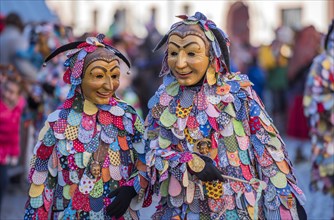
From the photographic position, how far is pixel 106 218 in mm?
5156

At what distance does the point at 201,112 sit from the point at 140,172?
53 cm

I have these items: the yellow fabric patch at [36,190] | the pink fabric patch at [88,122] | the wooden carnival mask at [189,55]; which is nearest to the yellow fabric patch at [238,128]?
the wooden carnival mask at [189,55]

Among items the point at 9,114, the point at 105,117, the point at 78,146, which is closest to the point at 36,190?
the point at 78,146

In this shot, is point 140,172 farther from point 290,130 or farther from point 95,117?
point 290,130

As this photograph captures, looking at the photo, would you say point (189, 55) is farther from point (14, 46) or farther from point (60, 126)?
point (14, 46)

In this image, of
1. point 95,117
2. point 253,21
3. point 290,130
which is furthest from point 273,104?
point 253,21

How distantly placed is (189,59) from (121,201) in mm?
935

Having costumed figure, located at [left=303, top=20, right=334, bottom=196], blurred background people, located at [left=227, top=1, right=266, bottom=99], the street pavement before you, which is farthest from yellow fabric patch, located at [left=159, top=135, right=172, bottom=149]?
blurred background people, located at [left=227, top=1, right=266, bottom=99]

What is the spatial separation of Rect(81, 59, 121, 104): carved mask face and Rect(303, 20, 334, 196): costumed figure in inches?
113

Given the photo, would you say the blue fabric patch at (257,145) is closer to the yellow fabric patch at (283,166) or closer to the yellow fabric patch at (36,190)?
the yellow fabric patch at (283,166)

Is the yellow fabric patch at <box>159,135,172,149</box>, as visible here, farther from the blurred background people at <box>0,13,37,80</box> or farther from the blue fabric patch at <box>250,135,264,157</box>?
the blurred background people at <box>0,13,37,80</box>

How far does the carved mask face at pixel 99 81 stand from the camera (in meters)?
5.24

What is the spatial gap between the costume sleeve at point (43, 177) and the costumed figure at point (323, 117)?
10.1ft

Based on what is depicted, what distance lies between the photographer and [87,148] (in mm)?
5207
